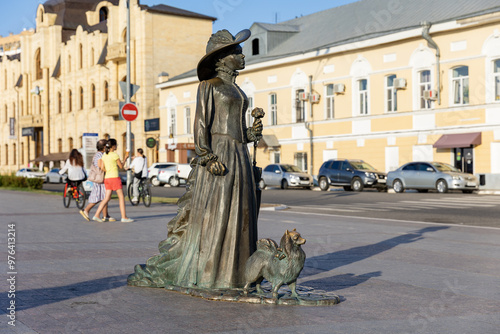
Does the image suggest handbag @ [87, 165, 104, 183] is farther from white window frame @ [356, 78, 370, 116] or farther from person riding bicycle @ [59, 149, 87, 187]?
white window frame @ [356, 78, 370, 116]

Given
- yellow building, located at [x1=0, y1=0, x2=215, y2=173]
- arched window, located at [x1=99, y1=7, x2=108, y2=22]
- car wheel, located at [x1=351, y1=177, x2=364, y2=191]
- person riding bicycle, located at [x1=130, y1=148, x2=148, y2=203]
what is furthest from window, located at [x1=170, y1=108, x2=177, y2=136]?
person riding bicycle, located at [x1=130, y1=148, x2=148, y2=203]

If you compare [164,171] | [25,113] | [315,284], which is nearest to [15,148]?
[25,113]

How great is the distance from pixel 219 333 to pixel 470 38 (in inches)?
1290

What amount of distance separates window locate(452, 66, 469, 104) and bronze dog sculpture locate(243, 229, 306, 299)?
103 feet

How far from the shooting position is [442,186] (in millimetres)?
32562

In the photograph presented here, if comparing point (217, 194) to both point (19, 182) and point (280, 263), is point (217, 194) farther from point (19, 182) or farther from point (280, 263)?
point (19, 182)

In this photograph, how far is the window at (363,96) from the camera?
41.8m

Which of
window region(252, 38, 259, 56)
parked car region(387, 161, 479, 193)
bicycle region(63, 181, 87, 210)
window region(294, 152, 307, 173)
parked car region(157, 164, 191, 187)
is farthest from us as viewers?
window region(252, 38, 259, 56)

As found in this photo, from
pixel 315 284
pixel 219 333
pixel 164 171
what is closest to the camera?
pixel 219 333

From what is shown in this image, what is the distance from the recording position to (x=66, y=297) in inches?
274

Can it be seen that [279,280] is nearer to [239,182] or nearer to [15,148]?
[239,182]

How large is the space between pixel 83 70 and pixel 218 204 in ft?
216

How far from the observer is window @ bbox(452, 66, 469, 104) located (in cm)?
3616

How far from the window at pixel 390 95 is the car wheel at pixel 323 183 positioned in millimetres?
5499
